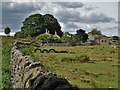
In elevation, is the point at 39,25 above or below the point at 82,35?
above

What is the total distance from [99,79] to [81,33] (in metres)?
89.6

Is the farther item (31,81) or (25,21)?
(25,21)

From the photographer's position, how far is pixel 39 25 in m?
114

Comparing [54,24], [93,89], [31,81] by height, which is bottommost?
[93,89]

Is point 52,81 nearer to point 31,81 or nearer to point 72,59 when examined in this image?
point 31,81

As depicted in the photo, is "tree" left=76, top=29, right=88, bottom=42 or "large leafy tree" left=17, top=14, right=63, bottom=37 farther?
"large leafy tree" left=17, top=14, right=63, bottom=37

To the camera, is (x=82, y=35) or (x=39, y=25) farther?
(x=39, y=25)

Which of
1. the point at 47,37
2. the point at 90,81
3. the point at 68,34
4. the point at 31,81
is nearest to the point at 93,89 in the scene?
the point at 90,81

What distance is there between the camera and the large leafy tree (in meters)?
113

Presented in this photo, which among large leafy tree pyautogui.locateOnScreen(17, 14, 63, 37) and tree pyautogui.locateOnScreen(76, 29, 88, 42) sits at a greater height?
large leafy tree pyautogui.locateOnScreen(17, 14, 63, 37)

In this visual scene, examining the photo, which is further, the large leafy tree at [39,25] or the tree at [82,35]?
the large leafy tree at [39,25]

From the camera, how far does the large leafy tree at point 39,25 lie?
370ft

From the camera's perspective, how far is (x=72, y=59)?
30.2 m

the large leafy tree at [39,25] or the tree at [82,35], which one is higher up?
the large leafy tree at [39,25]
